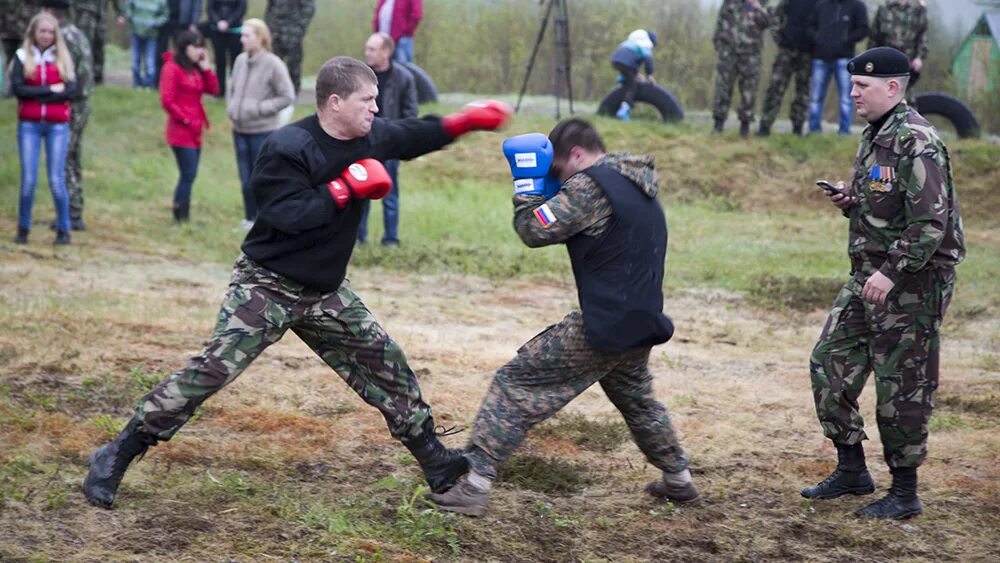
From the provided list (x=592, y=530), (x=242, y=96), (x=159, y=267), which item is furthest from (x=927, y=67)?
(x=592, y=530)

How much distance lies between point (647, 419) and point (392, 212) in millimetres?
7155

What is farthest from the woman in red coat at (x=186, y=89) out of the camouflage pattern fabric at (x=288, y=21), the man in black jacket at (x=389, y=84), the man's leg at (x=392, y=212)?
the camouflage pattern fabric at (x=288, y=21)

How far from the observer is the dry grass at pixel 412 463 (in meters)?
4.72

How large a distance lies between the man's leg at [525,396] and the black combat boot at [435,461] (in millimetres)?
128

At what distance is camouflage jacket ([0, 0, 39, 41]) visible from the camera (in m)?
16.5

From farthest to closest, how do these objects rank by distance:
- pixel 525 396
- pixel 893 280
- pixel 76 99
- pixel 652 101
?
pixel 652 101
pixel 76 99
pixel 893 280
pixel 525 396

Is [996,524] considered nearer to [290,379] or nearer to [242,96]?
[290,379]

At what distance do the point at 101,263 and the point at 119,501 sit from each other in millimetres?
6151

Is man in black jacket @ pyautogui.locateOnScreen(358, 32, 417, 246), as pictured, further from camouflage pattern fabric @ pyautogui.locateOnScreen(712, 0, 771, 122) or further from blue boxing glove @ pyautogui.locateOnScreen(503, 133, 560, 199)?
blue boxing glove @ pyautogui.locateOnScreen(503, 133, 560, 199)

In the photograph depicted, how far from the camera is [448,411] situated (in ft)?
22.0

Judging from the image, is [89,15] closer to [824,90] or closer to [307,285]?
[824,90]

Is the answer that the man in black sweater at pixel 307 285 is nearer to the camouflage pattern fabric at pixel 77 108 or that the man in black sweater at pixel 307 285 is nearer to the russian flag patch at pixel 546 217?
the russian flag patch at pixel 546 217

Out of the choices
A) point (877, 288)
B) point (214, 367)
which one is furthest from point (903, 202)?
point (214, 367)

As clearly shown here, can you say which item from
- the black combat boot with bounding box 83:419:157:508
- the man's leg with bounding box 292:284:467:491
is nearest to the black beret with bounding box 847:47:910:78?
the man's leg with bounding box 292:284:467:491
